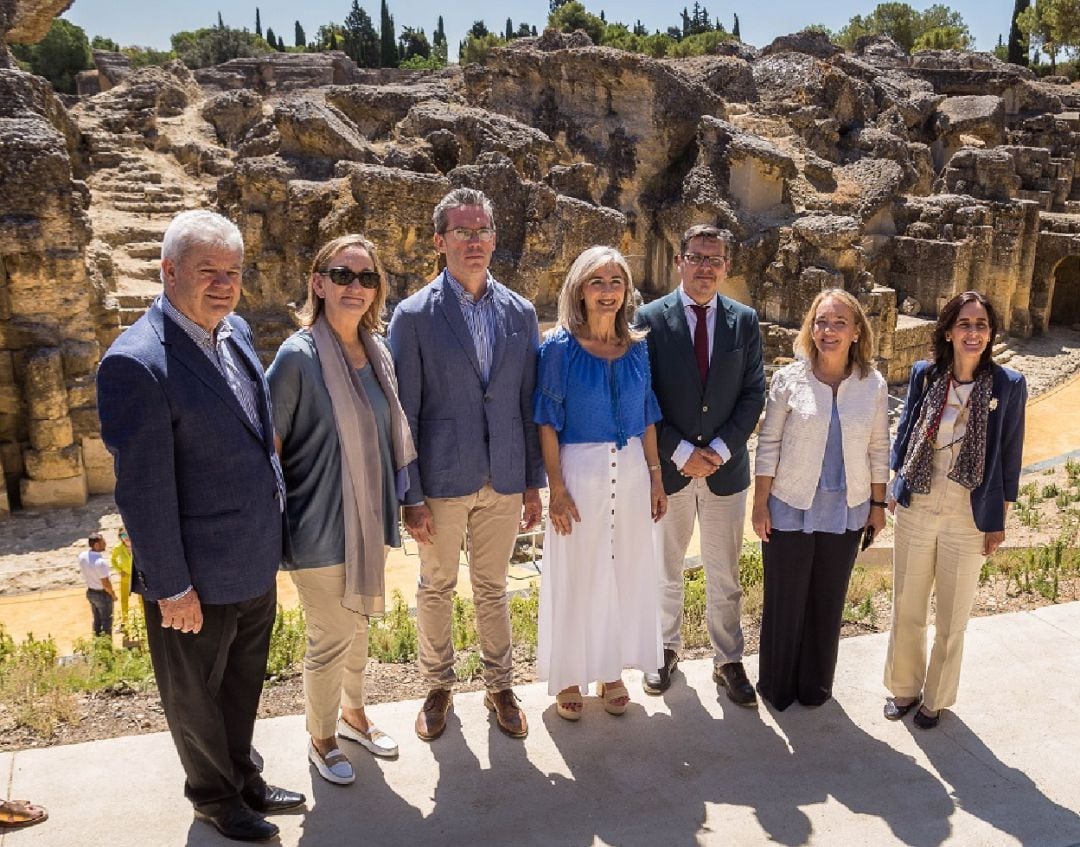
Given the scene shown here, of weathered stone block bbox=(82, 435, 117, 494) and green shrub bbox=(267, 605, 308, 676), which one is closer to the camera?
green shrub bbox=(267, 605, 308, 676)

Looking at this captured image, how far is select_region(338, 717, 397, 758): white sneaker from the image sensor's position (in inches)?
139

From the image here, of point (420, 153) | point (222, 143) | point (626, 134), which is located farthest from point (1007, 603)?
point (222, 143)

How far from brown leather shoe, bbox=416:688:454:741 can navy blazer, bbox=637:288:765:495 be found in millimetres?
1258

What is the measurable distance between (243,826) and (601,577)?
1.55 meters

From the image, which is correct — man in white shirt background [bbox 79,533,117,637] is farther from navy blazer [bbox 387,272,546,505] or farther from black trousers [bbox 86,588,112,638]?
navy blazer [bbox 387,272,546,505]

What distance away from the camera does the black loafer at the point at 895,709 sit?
12.9 ft

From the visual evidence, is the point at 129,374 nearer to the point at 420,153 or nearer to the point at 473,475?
the point at 473,475

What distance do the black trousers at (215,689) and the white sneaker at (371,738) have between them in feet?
1.53

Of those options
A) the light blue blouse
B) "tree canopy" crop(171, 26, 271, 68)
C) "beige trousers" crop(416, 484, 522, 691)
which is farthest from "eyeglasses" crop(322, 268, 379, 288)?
"tree canopy" crop(171, 26, 271, 68)

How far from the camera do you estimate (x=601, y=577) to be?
3.73 meters

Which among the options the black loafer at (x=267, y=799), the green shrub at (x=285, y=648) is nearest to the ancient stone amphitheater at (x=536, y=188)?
the green shrub at (x=285, y=648)

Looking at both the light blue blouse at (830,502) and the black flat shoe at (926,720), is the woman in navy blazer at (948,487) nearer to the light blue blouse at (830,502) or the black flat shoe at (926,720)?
the black flat shoe at (926,720)

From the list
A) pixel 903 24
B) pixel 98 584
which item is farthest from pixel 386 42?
pixel 98 584

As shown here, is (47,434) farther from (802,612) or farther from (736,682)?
(802,612)
